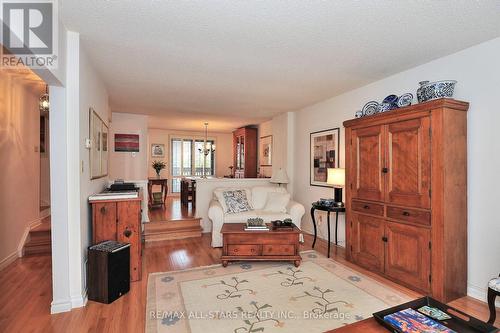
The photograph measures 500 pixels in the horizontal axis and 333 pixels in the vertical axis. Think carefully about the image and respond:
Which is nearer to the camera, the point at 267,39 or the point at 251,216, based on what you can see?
the point at 267,39

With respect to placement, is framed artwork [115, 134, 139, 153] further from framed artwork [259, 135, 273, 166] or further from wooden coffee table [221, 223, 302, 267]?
wooden coffee table [221, 223, 302, 267]

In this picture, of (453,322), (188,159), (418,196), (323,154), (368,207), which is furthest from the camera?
(188,159)

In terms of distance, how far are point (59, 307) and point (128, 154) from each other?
406cm

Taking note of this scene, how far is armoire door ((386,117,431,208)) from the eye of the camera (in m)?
2.57

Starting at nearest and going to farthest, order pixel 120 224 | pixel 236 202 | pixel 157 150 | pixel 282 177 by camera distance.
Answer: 1. pixel 120 224
2. pixel 236 202
3. pixel 282 177
4. pixel 157 150

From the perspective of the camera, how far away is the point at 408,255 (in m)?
2.73

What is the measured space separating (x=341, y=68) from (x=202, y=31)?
1712 millimetres

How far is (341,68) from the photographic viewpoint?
121 inches

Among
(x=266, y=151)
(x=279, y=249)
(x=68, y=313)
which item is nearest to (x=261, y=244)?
(x=279, y=249)

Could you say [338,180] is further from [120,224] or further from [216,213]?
[120,224]

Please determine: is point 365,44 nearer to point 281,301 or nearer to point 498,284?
point 498,284

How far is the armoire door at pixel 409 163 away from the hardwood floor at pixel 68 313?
0.97 meters

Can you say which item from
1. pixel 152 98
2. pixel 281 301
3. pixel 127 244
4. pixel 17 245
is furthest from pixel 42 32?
pixel 17 245

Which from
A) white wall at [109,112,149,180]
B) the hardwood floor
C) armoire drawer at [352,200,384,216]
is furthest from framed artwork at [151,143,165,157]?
armoire drawer at [352,200,384,216]
